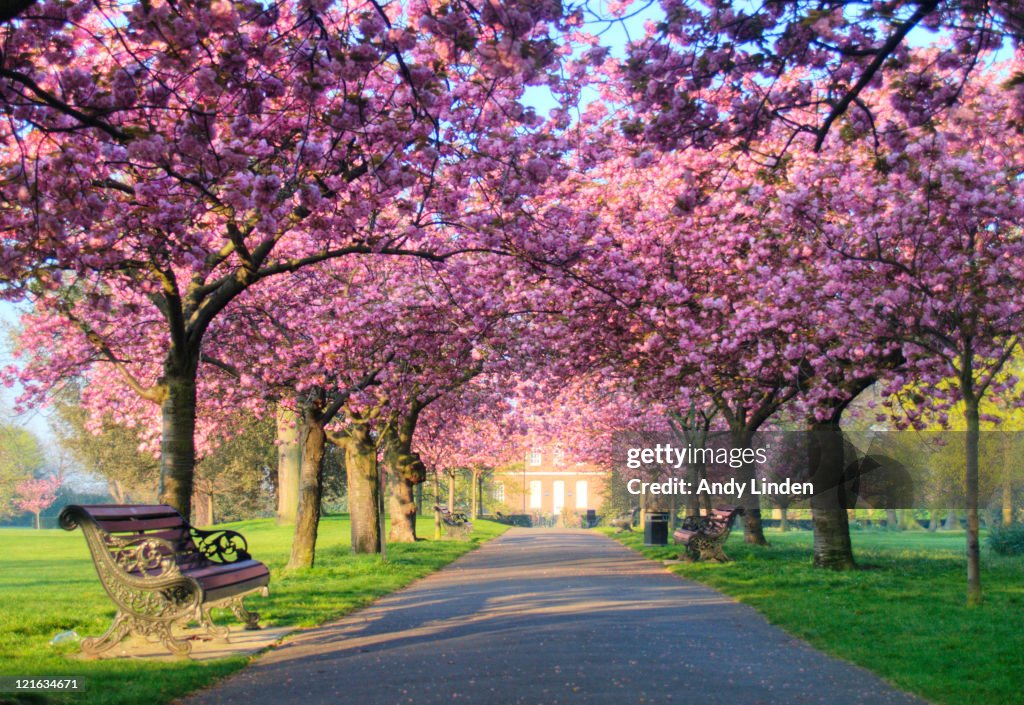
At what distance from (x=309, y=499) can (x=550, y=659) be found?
12.9m

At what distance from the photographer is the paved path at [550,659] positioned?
7.09 metres

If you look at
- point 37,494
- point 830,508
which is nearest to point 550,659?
point 830,508

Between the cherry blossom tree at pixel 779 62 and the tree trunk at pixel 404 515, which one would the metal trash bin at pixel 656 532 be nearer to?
the tree trunk at pixel 404 515

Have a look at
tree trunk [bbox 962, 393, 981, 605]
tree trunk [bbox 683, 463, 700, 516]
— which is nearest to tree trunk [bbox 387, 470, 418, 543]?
Result: tree trunk [bbox 683, 463, 700, 516]

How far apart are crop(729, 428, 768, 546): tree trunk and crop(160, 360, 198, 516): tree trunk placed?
17525 millimetres

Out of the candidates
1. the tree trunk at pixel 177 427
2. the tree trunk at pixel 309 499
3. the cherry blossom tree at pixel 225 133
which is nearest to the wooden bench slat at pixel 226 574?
the tree trunk at pixel 177 427

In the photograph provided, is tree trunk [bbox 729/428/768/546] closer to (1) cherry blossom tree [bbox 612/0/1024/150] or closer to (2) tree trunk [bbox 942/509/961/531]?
(1) cherry blossom tree [bbox 612/0/1024/150]

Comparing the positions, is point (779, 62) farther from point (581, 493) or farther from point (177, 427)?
point (581, 493)

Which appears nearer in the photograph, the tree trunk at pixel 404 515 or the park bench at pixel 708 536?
the park bench at pixel 708 536

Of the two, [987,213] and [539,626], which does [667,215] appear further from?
[539,626]

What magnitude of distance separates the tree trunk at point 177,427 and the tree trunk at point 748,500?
17.5m

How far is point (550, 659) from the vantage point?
28.1ft

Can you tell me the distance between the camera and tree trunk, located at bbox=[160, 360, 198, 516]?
11.7m

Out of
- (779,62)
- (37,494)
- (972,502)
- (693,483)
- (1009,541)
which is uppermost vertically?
(779,62)
